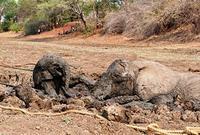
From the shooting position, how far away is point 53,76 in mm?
9047

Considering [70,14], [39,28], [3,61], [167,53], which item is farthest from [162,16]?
[39,28]

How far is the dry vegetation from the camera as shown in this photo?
24016 mm

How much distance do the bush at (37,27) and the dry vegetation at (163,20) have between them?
19.4 m

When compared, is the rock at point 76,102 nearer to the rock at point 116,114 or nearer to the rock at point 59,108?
the rock at point 59,108

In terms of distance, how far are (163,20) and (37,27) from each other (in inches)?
944

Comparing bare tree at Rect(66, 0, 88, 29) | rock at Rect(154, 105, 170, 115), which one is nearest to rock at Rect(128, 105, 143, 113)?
rock at Rect(154, 105, 170, 115)

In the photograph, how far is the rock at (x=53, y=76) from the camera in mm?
9000

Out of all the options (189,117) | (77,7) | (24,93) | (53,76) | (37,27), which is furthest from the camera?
(37,27)

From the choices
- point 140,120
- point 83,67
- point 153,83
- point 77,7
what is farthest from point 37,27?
point 140,120

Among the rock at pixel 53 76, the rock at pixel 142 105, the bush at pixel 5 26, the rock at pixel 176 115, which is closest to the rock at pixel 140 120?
the rock at pixel 176 115

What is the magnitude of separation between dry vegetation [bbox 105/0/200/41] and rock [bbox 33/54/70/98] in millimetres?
14449

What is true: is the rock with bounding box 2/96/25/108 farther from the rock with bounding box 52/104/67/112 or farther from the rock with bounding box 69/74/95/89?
the rock with bounding box 69/74/95/89

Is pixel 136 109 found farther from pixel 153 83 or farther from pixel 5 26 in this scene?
pixel 5 26

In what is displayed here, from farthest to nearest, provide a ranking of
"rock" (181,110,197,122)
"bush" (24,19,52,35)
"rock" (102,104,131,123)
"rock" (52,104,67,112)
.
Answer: "bush" (24,19,52,35) → "rock" (52,104,67,112) → "rock" (181,110,197,122) → "rock" (102,104,131,123)
